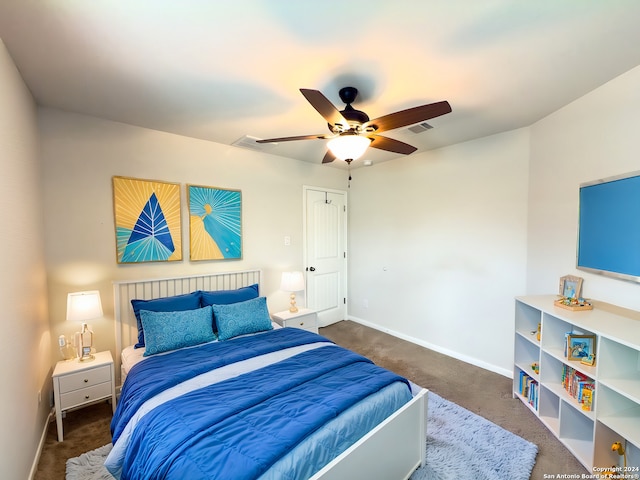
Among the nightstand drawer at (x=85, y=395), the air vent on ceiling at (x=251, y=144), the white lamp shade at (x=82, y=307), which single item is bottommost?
the nightstand drawer at (x=85, y=395)

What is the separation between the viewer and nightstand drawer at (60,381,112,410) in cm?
219

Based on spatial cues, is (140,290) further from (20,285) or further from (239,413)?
(239,413)

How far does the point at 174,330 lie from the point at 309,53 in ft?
7.50

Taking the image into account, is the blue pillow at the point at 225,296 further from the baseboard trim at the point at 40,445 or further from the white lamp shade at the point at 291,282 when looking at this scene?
the baseboard trim at the point at 40,445

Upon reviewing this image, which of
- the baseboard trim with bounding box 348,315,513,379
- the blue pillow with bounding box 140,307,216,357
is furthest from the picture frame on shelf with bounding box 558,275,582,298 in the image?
the blue pillow with bounding box 140,307,216,357

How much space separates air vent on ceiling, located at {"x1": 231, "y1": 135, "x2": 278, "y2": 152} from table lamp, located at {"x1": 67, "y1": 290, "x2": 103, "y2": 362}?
2.01 m

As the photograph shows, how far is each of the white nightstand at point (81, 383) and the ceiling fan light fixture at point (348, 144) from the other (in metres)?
2.49

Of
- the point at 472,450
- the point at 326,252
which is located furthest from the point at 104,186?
the point at 472,450

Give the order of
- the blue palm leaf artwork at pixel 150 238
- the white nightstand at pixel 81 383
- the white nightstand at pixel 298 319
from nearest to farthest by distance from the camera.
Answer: the white nightstand at pixel 81 383 < the blue palm leaf artwork at pixel 150 238 < the white nightstand at pixel 298 319

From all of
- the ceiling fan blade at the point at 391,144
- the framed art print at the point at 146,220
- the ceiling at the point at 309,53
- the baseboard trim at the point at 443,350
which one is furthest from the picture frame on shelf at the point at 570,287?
the framed art print at the point at 146,220

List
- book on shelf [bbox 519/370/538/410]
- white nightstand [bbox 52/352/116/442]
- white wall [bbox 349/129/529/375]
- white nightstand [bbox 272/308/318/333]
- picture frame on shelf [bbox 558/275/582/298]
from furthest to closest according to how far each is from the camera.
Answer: white nightstand [bbox 272/308/318/333], white wall [bbox 349/129/529/375], book on shelf [bbox 519/370/538/410], picture frame on shelf [bbox 558/275/582/298], white nightstand [bbox 52/352/116/442]

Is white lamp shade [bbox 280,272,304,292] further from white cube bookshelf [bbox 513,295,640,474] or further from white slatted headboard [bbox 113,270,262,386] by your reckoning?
white cube bookshelf [bbox 513,295,640,474]

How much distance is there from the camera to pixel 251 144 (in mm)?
3359

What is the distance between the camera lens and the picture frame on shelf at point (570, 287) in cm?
229
